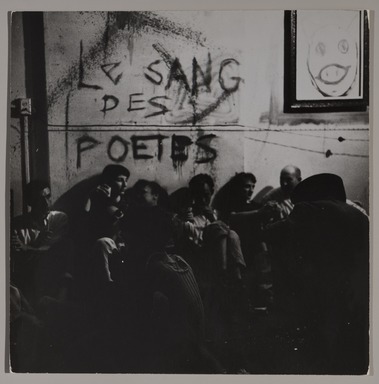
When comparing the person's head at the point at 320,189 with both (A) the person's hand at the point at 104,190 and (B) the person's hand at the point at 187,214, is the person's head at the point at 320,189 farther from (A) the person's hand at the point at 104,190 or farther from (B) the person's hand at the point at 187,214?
(A) the person's hand at the point at 104,190

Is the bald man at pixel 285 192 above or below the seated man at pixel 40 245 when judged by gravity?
above

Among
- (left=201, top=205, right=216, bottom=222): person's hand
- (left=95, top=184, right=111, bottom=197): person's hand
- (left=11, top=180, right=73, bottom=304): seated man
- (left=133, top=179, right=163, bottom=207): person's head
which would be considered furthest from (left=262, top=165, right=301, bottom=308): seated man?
(left=11, top=180, right=73, bottom=304): seated man

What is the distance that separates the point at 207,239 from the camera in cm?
143

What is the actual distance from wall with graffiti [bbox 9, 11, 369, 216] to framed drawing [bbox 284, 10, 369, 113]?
3 centimetres

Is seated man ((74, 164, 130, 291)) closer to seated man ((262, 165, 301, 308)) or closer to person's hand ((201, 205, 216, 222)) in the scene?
person's hand ((201, 205, 216, 222))

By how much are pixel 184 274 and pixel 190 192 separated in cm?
22

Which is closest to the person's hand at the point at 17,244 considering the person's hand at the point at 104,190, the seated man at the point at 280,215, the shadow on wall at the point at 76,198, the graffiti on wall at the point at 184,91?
the shadow on wall at the point at 76,198

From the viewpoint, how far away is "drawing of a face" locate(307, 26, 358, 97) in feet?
4.70

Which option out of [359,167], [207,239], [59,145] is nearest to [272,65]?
[359,167]

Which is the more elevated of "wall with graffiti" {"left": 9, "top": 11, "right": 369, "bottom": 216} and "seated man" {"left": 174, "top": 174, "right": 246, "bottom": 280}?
"wall with graffiti" {"left": 9, "top": 11, "right": 369, "bottom": 216}

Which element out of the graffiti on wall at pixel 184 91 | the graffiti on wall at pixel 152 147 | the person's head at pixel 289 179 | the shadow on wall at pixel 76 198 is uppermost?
the graffiti on wall at pixel 184 91

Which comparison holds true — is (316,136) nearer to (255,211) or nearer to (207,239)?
(255,211)

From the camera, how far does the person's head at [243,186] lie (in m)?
1.43

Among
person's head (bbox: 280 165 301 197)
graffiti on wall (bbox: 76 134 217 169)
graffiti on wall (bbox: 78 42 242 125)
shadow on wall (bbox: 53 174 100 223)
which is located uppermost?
graffiti on wall (bbox: 78 42 242 125)
